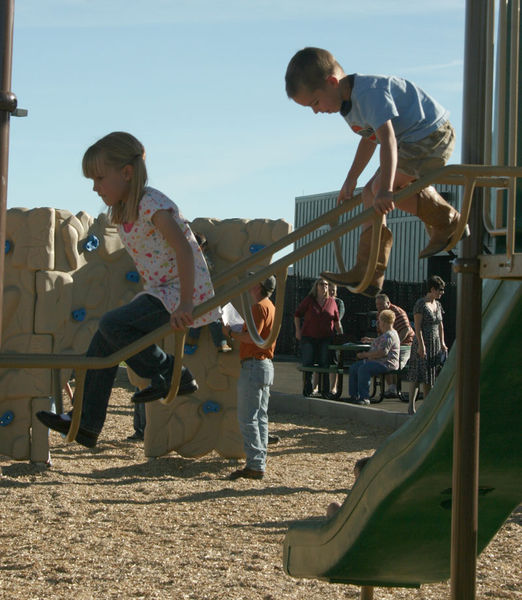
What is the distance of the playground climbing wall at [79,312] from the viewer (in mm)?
8258

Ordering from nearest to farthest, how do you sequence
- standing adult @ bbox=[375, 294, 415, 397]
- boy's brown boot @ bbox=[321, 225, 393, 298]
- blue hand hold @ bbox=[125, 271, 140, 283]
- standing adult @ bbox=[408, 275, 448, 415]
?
boy's brown boot @ bbox=[321, 225, 393, 298], blue hand hold @ bbox=[125, 271, 140, 283], standing adult @ bbox=[408, 275, 448, 415], standing adult @ bbox=[375, 294, 415, 397]

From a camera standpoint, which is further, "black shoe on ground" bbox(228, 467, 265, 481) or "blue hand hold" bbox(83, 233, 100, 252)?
"blue hand hold" bbox(83, 233, 100, 252)

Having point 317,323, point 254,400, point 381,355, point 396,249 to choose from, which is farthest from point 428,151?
point 396,249

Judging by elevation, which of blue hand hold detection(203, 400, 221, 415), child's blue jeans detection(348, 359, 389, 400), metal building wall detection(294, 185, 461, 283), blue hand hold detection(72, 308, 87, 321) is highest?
metal building wall detection(294, 185, 461, 283)

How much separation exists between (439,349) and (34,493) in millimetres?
4941

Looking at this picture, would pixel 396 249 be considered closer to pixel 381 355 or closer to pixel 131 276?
pixel 381 355

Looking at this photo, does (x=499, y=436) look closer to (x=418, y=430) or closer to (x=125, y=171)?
(x=418, y=430)

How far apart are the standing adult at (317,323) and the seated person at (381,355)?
2.53 ft

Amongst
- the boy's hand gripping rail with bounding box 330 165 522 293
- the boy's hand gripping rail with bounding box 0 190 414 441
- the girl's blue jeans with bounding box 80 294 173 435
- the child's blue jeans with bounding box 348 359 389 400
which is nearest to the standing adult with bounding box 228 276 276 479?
the child's blue jeans with bounding box 348 359 389 400

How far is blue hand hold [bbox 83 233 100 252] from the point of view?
893cm

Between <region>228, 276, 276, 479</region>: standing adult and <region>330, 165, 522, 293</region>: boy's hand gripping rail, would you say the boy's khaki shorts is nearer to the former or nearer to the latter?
<region>330, 165, 522, 293</region>: boy's hand gripping rail

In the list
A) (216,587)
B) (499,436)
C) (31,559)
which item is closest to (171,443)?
(31,559)

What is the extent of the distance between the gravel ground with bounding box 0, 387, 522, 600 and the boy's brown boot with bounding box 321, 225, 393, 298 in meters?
2.25

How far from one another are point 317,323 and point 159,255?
31.1 feet
